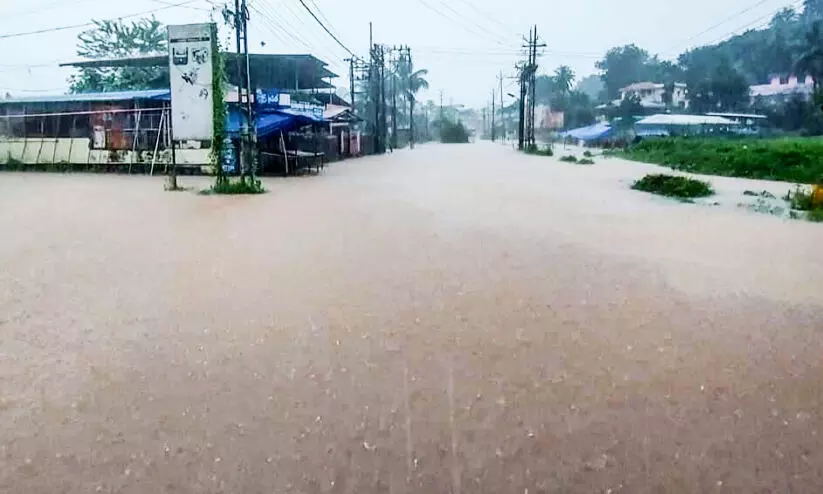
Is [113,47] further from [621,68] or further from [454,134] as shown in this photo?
[621,68]

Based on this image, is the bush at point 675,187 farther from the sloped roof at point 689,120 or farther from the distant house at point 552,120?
the distant house at point 552,120

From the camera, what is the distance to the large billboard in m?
17.7

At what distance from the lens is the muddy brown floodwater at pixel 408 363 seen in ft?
11.3

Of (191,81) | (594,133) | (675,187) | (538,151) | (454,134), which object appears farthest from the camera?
(454,134)

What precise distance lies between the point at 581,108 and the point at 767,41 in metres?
19.2

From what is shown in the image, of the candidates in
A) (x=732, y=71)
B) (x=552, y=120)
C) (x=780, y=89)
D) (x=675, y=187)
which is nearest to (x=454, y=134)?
(x=552, y=120)

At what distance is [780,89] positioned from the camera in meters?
64.4

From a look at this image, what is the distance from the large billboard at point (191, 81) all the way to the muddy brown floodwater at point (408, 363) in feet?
25.1

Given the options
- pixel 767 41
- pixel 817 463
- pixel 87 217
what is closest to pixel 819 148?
pixel 87 217

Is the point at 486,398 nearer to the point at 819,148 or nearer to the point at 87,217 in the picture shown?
the point at 87,217

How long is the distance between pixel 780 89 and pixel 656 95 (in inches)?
585

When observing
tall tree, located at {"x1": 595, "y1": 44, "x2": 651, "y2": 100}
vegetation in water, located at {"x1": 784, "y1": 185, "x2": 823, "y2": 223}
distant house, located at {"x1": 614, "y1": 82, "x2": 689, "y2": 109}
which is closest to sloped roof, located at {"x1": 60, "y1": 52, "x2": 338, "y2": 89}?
vegetation in water, located at {"x1": 784, "y1": 185, "x2": 823, "y2": 223}

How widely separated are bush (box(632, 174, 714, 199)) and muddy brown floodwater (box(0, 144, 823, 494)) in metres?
7.08

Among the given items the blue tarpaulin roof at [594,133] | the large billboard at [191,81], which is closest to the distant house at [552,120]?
the blue tarpaulin roof at [594,133]
